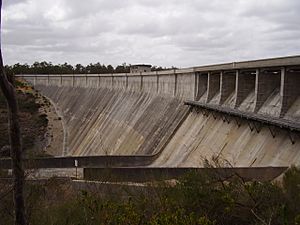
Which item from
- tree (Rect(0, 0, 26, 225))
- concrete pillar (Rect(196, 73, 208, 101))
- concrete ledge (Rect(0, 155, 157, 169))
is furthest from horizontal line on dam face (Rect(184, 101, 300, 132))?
tree (Rect(0, 0, 26, 225))

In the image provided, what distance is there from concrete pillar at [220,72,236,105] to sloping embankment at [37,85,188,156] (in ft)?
16.7

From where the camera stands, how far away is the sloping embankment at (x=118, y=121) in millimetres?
28766

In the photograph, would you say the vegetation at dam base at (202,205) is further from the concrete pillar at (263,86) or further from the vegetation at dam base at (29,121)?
the vegetation at dam base at (29,121)

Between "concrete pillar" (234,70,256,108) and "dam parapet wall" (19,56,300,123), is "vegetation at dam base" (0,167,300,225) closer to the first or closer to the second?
"dam parapet wall" (19,56,300,123)

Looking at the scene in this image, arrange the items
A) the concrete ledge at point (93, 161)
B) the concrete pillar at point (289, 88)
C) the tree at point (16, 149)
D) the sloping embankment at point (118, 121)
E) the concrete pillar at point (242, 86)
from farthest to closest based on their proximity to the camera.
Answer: the sloping embankment at point (118, 121) → the concrete ledge at point (93, 161) → the concrete pillar at point (242, 86) → the concrete pillar at point (289, 88) → the tree at point (16, 149)

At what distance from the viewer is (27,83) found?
9094 cm

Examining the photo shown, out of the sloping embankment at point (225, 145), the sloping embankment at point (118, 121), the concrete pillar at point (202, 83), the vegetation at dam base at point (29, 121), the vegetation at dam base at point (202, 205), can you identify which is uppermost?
the concrete pillar at point (202, 83)

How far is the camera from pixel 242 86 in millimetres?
20234

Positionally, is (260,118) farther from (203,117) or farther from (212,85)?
(212,85)

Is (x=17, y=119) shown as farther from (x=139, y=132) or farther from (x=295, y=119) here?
(x=139, y=132)

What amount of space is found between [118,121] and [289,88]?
25264 mm

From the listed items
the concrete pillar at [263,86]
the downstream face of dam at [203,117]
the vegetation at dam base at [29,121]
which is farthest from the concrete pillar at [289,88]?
the vegetation at dam base at [29,121]

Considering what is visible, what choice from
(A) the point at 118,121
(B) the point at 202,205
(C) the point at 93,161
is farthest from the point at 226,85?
(A) the point at 118,121

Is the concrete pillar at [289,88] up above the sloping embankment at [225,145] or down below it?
above
